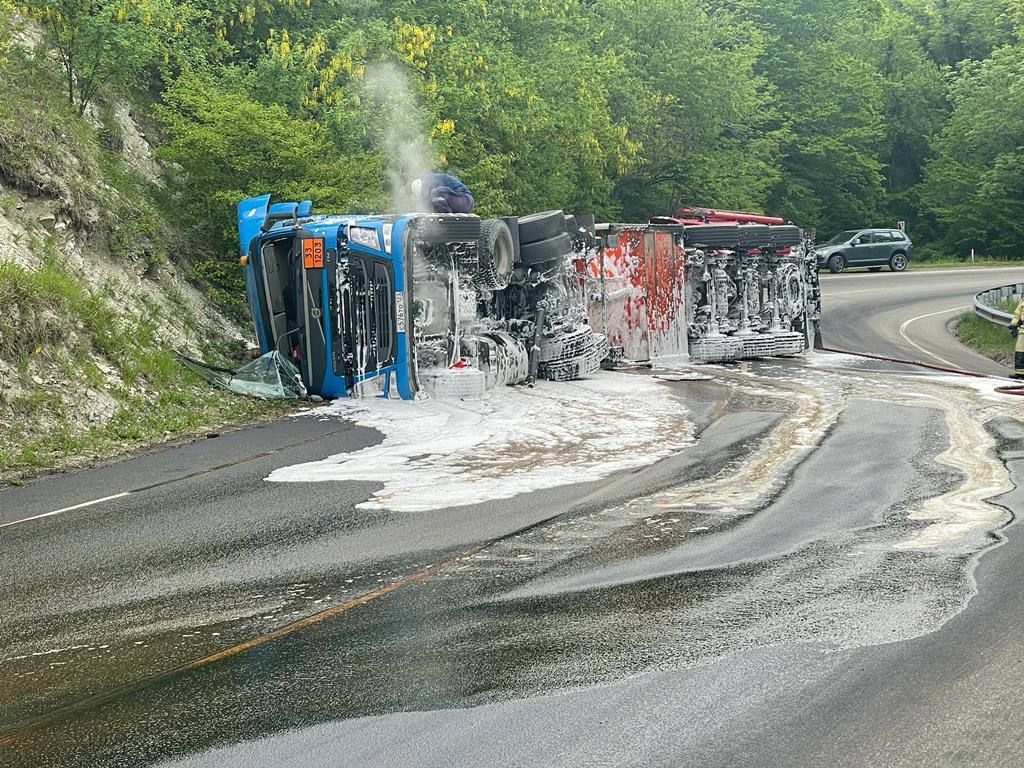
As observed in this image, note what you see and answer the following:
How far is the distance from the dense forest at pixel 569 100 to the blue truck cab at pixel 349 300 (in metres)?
3.04

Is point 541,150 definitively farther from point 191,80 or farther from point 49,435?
point 49,435

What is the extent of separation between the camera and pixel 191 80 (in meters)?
19.1

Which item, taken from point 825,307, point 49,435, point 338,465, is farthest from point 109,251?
point 825,307

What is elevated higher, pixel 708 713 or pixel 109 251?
pixel 109 251

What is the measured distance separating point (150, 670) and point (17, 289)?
346 inches

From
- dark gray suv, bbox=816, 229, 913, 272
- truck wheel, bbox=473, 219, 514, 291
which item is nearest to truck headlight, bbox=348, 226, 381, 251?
truck wheel, bbox=473, 219, 514, 291

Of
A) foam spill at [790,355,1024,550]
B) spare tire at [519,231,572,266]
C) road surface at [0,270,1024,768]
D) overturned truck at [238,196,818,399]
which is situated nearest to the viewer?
road surface at [0,270,1024,768]

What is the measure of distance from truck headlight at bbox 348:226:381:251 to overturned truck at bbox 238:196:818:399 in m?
0.01

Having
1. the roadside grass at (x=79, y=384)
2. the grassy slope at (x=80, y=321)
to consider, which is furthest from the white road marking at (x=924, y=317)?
the roadside grass at (x=79, y=384)

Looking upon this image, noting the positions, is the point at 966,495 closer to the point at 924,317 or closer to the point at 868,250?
the point at 924,317

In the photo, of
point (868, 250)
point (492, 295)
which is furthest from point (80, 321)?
point (868, 250)

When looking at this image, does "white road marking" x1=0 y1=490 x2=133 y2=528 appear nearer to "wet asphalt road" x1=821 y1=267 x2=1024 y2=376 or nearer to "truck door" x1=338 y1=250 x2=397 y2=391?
"truck door" x1=338 y1=250 x2=397 y2=391

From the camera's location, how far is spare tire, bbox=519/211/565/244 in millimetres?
A: 17188

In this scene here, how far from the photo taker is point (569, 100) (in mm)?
29859
